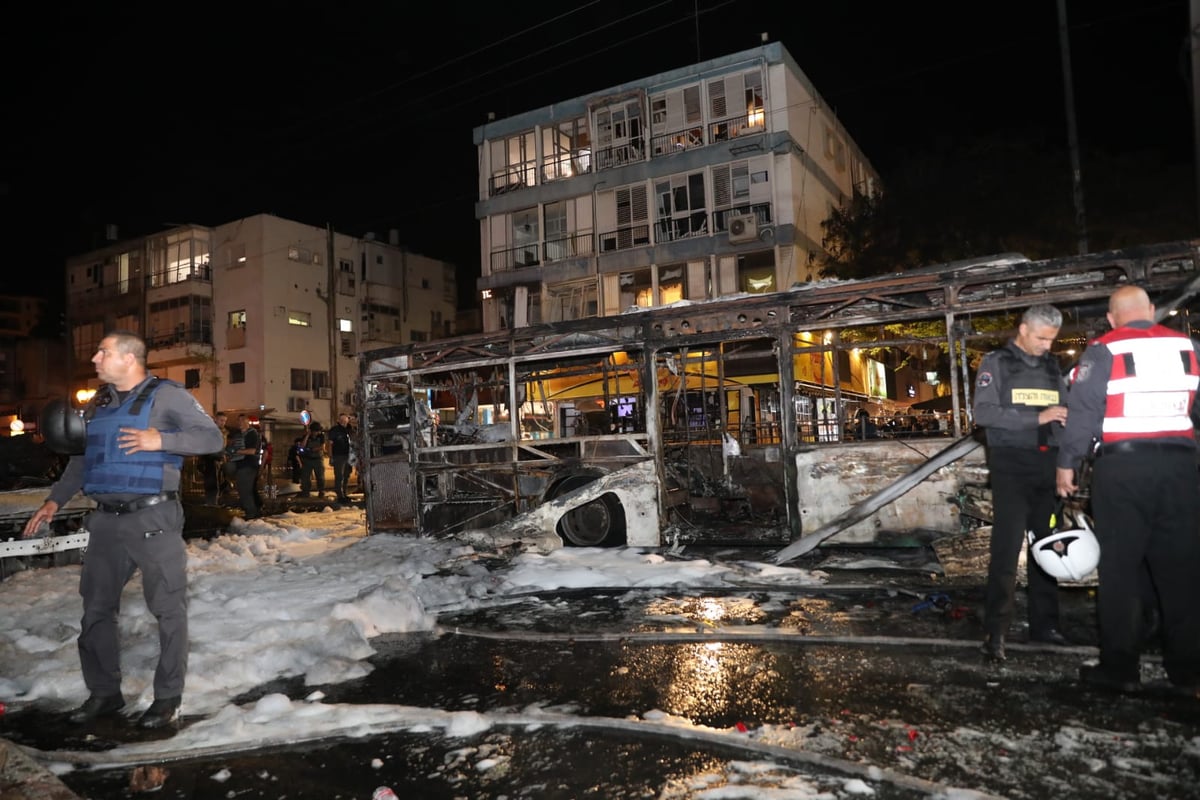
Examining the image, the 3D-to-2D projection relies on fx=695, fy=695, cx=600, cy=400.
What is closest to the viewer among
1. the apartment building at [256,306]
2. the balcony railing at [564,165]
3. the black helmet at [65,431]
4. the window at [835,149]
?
the black helmet at [65,431]

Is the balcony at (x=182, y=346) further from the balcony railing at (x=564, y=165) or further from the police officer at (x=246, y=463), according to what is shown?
the police officer at (x=246, y=463)

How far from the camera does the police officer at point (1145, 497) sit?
3525mm

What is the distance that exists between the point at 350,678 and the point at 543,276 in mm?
24798

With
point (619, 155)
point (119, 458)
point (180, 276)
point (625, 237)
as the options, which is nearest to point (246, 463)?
point (119, 458)

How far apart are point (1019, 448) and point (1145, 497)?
Answer: 728mm

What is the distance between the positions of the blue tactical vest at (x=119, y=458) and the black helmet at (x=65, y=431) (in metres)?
0.17

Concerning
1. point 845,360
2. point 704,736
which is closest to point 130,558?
point 704,736

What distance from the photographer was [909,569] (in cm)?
710

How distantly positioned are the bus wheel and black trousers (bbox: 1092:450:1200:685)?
6.16 m

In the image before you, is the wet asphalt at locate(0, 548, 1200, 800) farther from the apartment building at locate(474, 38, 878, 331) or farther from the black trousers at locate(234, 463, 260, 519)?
the apartment building at locate(474, 38, 878, 331)

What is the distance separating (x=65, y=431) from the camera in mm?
3957

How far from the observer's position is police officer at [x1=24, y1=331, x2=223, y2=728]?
3.69m

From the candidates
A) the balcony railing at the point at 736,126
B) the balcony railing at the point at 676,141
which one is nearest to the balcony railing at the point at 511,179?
the balcony railing at the point at 676,141

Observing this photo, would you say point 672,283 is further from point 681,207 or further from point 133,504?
point 133,504
